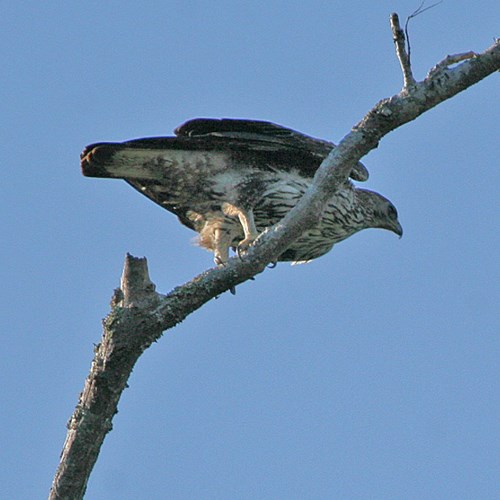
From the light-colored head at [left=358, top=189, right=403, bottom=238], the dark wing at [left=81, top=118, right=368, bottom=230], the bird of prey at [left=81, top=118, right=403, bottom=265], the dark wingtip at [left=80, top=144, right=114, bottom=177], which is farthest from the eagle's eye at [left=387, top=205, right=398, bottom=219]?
the dark wingtip at [left=80, top=144, right=114, bottom=177]

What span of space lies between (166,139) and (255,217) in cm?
114

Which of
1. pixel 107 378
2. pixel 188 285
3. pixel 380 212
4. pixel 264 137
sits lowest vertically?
pixel 107 378

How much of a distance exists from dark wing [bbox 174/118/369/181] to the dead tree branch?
2.63 metres

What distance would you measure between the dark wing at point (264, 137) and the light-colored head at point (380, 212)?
148cm

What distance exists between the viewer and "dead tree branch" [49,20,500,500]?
22.4ft

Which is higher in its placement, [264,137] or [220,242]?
[264,137]

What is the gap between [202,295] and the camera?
7.19 meters

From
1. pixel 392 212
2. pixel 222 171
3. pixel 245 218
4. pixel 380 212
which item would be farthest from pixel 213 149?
pixel 392 212

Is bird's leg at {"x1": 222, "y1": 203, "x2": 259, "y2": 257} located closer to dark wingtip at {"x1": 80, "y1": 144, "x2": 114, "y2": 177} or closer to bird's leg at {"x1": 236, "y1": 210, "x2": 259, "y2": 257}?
bird's leg at {"x1": 236, "y1": 210, "x2": 259, "y2": 257}

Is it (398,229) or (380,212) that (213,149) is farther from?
(398,229)

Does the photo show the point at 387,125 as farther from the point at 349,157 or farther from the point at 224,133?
the point at 224,133

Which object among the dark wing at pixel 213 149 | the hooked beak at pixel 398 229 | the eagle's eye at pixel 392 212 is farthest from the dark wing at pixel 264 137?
the hooked beak at pixel 398 229

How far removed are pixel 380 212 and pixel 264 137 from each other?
2.52 meters

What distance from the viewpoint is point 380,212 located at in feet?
40.2
